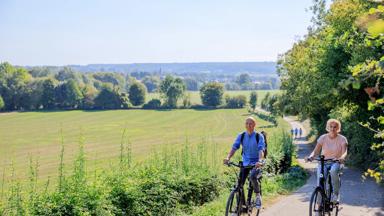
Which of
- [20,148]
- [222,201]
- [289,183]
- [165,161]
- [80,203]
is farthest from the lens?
[20,148]

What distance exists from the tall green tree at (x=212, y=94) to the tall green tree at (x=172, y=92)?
714cm

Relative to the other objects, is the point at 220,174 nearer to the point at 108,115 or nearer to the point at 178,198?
the point at 178,198

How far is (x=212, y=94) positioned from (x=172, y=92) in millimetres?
12477

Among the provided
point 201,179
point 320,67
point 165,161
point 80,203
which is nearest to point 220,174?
point 201,179

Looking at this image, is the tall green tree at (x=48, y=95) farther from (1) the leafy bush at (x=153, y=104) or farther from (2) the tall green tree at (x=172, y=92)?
(2) the tall green tree at (x=172, y=92)

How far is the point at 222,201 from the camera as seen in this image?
11.4 metres

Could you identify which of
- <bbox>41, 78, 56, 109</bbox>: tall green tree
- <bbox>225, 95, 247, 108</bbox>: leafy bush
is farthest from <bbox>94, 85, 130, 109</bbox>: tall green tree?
<bbox>225, 95, 247, 108</bbox>: leafy bush

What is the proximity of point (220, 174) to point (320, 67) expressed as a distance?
9316 millimetres

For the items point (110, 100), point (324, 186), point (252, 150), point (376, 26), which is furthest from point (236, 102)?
point (376, 26)

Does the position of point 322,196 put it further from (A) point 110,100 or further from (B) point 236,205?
(A) point 110,100

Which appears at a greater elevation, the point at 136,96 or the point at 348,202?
the point at 348,202

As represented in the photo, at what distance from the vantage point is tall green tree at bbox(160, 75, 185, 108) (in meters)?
144

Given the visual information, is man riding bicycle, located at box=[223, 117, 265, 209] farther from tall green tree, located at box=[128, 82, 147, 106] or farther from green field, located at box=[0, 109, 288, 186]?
tall green tree, located at box=[128, 82, 147, 106]

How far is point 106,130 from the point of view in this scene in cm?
8869
